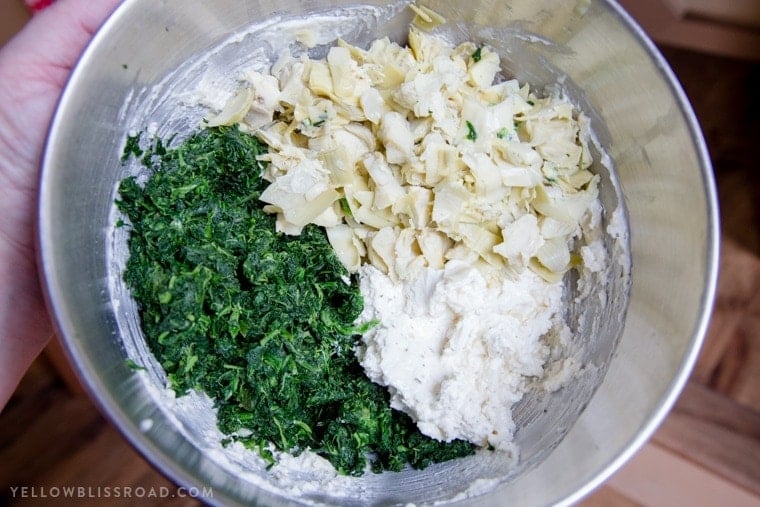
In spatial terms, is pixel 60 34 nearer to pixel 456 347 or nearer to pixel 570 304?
pixel 456 347

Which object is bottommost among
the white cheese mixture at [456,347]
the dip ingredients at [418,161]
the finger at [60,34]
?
the white cheese mixture at [456,347]

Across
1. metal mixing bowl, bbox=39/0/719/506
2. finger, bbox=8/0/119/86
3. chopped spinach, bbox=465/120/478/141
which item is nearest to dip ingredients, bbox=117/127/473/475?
metal mixing bowl, bbox=39/0/719/506

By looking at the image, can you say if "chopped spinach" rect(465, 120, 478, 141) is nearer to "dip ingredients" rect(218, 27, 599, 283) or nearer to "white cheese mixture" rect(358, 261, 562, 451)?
"dip ingredients" rect(218, 27, 599, 283)

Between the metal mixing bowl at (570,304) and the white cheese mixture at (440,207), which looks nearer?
the metal mixing bowl at (570,304)

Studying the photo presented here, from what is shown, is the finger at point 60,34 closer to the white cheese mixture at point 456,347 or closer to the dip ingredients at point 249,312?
the dip ingredients at point 249,312

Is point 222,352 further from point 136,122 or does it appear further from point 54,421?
point 54,421

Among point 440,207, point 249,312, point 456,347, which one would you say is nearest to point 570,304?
point 456,347

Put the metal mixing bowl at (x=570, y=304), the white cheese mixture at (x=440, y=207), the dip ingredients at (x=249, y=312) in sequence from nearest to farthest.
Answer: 1. the metal mixing bowl at (x=570, y=304)
2. the dip ingredients at (x=249, y=312)
3. the white cheese mixture at (x=440, y=207)

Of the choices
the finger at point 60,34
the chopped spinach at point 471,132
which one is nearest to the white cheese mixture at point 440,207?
the chopped spinach at point 471,132
